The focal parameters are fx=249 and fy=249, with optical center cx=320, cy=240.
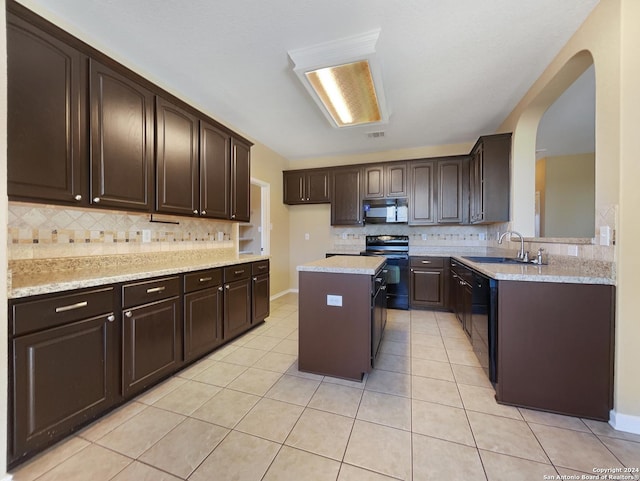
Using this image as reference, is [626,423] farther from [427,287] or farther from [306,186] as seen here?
[306,186]

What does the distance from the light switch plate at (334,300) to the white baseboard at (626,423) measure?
1.78 meters

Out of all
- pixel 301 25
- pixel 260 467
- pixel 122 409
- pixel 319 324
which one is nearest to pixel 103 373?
pixel 122 409

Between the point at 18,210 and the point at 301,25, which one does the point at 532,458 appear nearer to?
the point at 301,25

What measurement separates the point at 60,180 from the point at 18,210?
375 mm

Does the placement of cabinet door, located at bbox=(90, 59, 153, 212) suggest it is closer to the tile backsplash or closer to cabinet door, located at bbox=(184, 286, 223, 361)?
the tile backsplash

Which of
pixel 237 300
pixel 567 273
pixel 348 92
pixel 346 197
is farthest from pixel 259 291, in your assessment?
pixel 567 273

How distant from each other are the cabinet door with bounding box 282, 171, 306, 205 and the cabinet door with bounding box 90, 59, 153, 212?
2.89 metres

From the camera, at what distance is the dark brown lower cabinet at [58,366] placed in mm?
1210

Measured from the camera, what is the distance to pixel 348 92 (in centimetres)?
234

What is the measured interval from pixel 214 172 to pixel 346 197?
7.92ft

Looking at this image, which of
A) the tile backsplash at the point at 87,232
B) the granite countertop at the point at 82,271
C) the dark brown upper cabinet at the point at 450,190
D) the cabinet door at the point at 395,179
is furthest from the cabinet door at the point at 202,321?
the dark brown upper cabinet at the point at 450,190

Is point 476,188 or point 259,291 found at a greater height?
point 476,188

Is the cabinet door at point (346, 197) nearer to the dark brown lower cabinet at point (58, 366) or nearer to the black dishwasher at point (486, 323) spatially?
the black dishwasher at point (486, 323)

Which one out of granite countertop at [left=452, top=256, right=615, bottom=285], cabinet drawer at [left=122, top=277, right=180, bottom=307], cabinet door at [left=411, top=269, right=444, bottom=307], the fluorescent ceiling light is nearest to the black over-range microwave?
cabinet door at [left=411, top=269, right=444, bottom=307]
